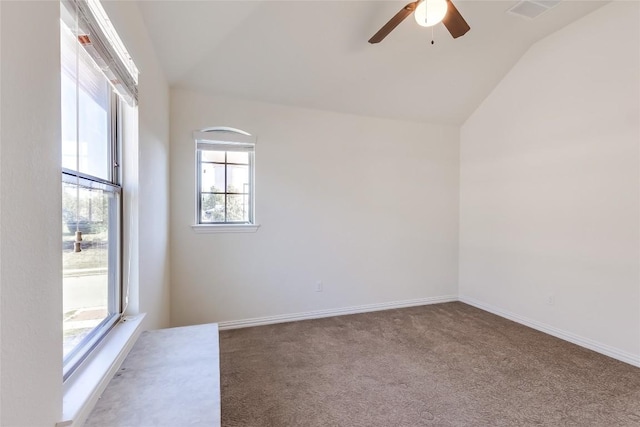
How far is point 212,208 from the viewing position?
10.3 ft

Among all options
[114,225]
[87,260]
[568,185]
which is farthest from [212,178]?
[568,185]

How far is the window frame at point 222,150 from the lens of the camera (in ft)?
9.93

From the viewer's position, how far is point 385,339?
2.88m

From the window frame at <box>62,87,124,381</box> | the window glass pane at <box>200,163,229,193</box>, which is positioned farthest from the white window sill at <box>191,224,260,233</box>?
the window frame at <box>62,87,124,381</box>

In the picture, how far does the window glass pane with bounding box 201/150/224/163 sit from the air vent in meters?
3.05

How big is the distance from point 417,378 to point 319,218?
6.07ft

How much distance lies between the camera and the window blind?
1.03 meters

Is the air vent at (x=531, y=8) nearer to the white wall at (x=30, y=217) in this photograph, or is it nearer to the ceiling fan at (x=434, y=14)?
the ceiling fan at (x=434, y=14)

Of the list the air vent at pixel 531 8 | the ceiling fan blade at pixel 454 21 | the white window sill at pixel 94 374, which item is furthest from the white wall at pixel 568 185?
the white window sill at pixel 94 374

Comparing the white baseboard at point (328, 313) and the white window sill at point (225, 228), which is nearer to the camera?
the white window sill at point (225, 228)

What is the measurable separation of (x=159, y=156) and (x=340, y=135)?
197cm

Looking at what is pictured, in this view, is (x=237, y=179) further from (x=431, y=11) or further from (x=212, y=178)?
(x=431, y=11)

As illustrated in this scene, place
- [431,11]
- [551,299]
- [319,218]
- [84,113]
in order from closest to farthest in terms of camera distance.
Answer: [84,113] → [431,11] → [551,299] → [319,218]

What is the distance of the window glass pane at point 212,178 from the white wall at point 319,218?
154 millimetres
